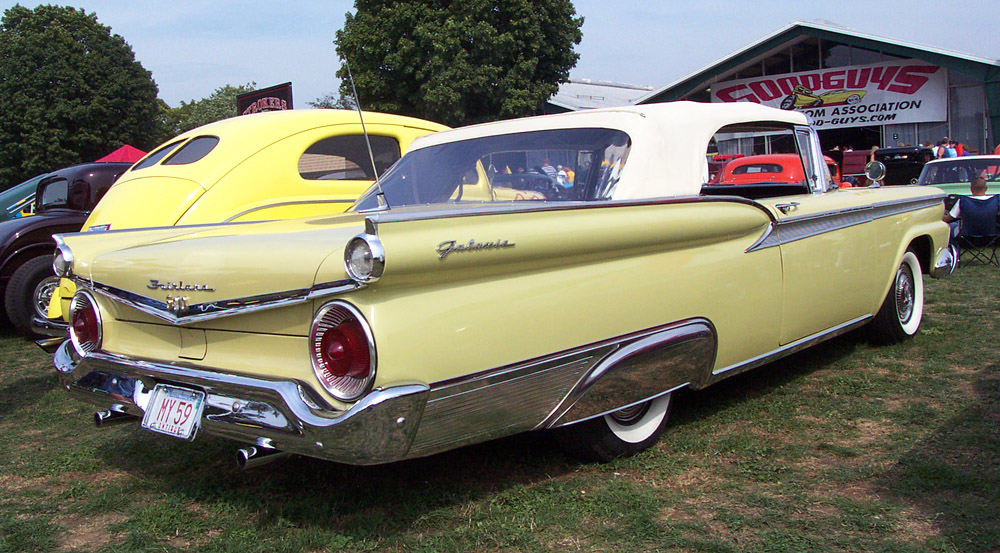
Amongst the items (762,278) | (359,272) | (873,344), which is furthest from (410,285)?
(873,344)

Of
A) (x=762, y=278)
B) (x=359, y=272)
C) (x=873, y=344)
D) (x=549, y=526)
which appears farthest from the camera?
(x=873, y=344)

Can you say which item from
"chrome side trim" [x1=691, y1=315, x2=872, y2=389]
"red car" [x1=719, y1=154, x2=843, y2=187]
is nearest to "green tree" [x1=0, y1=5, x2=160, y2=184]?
"red car" [x1=719, y1=154, x2=843, y2=187]

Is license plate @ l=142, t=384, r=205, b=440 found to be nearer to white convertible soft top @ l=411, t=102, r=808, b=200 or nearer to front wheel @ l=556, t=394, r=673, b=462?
front wheel @ l=556, t=394, r=673, b=462

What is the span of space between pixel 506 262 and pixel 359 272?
52 cm

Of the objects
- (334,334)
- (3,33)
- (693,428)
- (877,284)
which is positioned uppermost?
(3,33)

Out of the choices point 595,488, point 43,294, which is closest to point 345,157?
point 43,294

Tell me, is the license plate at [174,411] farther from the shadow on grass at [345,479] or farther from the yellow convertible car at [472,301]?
the shadow on grass at [345,479]

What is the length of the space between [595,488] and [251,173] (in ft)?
11.0

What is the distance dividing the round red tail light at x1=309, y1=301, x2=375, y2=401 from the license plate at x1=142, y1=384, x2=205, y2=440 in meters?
0.54

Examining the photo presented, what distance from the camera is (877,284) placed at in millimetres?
4625

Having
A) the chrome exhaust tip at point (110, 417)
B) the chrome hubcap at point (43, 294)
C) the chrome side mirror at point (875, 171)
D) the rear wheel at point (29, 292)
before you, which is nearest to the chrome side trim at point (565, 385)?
the chrome exhaust tip at point (110, 417)

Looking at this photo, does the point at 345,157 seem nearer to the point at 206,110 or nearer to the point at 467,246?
the point at 467,246

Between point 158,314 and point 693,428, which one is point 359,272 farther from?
point 693,428

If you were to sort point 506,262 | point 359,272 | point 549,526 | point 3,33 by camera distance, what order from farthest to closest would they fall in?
point 3,33, point 549,526, point 506,262, point 359,272
